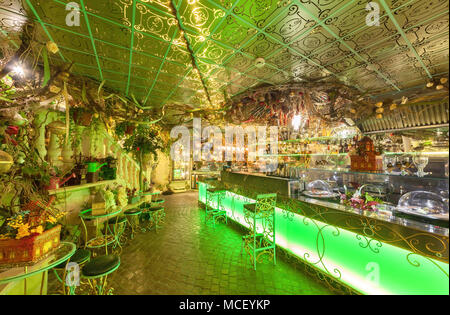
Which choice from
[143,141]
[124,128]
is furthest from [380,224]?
[143,141]

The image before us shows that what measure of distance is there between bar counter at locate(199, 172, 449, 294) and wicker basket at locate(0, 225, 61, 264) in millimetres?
3618

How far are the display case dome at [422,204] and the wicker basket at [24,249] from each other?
14.1 ft

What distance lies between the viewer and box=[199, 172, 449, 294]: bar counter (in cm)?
177

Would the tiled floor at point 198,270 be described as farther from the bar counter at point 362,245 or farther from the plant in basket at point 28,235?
the plant in basket at point 28,235

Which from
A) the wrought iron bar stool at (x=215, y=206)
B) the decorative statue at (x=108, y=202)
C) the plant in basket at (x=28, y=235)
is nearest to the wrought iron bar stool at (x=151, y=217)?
the decorative statue at (x=108, y=202)

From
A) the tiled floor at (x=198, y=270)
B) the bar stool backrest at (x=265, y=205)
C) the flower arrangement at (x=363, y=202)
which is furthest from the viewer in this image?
the bar stool backrest at (x=265, y=205)

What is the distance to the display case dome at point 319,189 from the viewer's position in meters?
3.17

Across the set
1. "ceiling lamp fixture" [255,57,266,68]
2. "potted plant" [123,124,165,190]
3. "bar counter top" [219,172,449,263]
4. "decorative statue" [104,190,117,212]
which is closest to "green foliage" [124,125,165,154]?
"potted plant" [123,124,165,190]

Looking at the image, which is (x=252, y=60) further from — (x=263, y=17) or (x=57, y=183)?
Answer: (x=57, y=183)

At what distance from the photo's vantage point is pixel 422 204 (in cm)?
208

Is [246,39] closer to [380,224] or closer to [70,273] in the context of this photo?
[380,224]

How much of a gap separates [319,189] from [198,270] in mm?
2992

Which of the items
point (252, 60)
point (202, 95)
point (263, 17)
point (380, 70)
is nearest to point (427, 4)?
point (380, 70)

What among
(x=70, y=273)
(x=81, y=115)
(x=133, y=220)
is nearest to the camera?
(x=70, y=273)
